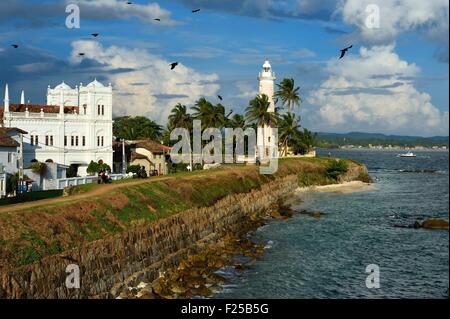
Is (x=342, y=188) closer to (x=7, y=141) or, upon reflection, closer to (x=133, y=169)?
(x=133, y=169)

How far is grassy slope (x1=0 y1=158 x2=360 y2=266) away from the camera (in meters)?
36.3

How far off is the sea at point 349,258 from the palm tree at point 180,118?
3719 centimetres

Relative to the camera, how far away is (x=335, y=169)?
362ft

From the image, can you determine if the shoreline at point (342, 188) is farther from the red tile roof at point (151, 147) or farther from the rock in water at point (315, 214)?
the rock in water at point (315, 214)

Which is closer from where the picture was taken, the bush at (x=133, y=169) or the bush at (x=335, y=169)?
the bush at (x=133, y=169)

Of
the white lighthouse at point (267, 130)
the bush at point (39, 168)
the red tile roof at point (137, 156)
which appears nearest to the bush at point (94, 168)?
the red tile roof at point (137, 156)

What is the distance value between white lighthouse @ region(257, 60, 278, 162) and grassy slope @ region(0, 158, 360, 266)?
3282 cm

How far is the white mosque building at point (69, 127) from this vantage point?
76375 mm

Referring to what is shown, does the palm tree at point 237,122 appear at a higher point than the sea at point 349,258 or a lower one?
higher

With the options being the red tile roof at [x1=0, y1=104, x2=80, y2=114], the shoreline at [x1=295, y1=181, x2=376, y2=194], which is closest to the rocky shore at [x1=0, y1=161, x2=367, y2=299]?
the red tile roof at [x1=0, y1=104, x2=80, y2=114]

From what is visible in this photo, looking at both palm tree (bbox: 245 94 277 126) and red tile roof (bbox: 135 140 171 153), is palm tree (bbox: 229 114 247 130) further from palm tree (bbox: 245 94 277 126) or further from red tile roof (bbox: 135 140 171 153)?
red tile roof (bbox: 135 140 171 153)

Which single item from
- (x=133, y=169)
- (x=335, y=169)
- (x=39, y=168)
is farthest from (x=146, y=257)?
(x=335, y=169)

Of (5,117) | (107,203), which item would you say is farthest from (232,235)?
(5,117)
